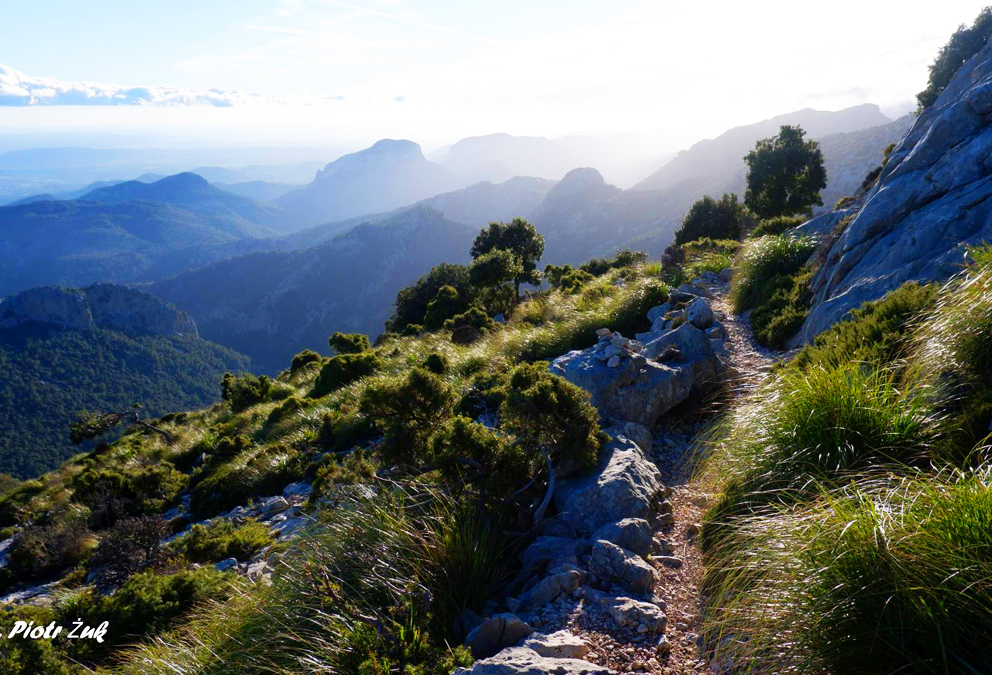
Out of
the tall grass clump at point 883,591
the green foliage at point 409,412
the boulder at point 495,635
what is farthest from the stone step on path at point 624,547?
the green foliage at point 409,412

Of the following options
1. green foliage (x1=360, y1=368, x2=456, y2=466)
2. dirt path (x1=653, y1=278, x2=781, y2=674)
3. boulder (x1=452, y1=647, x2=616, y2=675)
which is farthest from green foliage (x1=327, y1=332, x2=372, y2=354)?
boulder (x1=452, y1=647, x2=616, y2=675)

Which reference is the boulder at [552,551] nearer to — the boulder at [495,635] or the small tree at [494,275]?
the boulder at [495,635]

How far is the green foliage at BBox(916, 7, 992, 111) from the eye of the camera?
47.3 m

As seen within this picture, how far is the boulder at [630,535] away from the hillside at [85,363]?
390 ft

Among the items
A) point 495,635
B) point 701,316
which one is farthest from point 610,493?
point 701,316

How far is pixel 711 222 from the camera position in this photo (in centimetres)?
4103

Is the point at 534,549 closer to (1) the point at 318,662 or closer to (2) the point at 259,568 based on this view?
(1) the point at 318,662

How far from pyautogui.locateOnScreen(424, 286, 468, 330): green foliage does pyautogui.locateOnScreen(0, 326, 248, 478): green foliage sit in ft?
328

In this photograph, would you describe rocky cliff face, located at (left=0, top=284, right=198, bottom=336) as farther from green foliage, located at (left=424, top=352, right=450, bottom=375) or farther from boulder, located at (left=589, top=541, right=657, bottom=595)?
boulder, located at (left=589, top=541, right=657, bottom=595)

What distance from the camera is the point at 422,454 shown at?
22.7ft

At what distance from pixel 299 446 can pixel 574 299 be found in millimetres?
10514

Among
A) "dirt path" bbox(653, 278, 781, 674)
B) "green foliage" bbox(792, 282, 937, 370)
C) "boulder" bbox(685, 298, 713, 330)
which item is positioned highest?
"green foliage" bbox(792, 282, 937, 370)

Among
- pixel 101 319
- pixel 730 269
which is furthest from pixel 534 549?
pixel 101 319

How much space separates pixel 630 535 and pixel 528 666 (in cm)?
225
